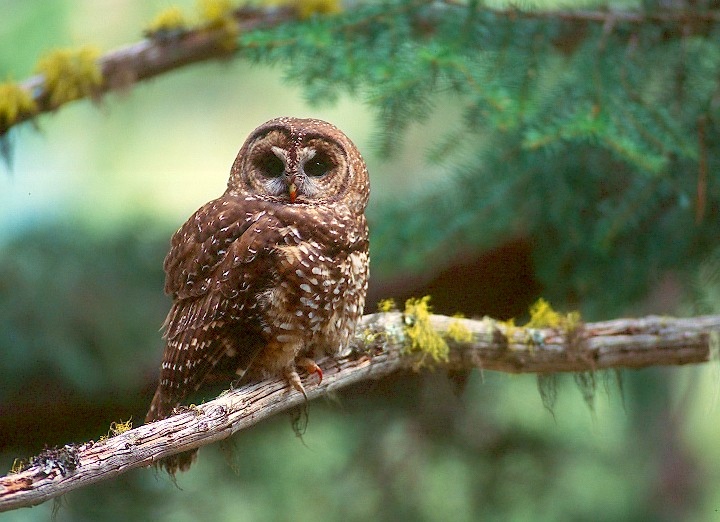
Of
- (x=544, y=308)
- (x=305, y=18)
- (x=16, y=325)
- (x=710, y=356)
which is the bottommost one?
(x=710, y=356)

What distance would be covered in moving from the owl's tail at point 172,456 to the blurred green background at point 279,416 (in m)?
1.04

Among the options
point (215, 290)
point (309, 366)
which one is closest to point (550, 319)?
point (309, 366)

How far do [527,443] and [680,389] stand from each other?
1377 mm

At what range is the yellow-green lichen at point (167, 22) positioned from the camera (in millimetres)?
→ 3061

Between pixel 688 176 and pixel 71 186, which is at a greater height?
pixel 71 186

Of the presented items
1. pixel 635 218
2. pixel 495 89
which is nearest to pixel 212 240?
pixel 495 89

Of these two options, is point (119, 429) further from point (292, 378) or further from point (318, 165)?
point (318, 165)

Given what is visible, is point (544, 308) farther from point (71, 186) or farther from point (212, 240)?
point (71, 186)

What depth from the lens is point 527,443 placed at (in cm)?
385

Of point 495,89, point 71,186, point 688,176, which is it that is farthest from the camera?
point 71,186

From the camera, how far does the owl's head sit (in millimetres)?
1773

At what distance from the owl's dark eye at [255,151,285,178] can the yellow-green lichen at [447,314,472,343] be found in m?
0.79

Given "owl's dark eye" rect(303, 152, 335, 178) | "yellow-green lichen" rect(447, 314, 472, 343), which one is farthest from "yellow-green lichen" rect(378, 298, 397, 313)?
"owl's dark eye" rect(303, 152, 335, 178)

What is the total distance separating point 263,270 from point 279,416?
1.77 meters
